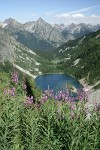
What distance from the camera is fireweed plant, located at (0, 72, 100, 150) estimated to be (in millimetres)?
15602

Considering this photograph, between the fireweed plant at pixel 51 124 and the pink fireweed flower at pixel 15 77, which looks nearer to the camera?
the fireweed plant at pixel 51 124

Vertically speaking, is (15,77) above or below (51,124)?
above

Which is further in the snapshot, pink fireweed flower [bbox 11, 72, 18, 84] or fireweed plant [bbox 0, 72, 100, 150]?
pink fireweed flower [bbox 11, 72, 18, 84]

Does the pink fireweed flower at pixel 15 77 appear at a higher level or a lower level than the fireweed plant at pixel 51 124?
higher

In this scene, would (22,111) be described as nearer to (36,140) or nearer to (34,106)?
(34,106)

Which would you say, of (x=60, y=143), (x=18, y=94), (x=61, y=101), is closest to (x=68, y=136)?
(x=60, y=143)

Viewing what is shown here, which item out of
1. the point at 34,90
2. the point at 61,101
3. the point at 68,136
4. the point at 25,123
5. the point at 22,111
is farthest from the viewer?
the point at 34,90

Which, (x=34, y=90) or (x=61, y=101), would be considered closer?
(x=61, y=101)

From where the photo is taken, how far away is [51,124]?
16812mm

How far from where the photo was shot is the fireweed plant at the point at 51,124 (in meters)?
15.6

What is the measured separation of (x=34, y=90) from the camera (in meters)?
63.3

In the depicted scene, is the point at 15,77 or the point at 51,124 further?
the point at 15,77

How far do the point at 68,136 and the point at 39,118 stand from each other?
7.66 ft

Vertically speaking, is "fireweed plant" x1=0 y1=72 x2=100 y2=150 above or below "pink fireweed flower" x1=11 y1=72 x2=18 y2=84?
below
